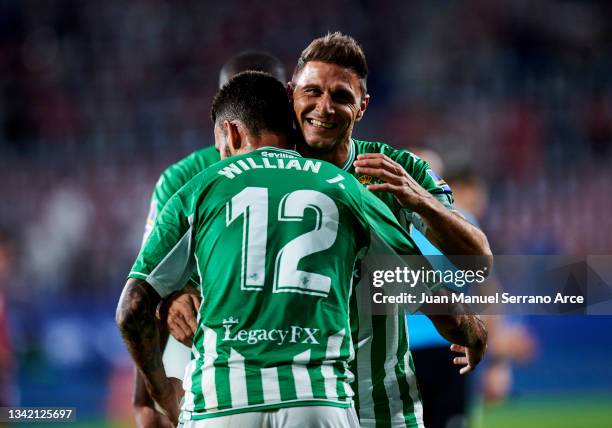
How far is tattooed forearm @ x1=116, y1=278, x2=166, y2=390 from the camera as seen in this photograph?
2723 mm

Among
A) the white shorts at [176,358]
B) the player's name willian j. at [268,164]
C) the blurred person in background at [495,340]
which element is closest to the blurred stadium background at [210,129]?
the blurred person in background at [495,340]

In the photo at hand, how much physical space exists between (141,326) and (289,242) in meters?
0.63

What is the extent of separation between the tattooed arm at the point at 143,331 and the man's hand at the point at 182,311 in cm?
15

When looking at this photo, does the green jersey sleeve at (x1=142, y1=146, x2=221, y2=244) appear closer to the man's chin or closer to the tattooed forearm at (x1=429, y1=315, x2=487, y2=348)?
the man's chin

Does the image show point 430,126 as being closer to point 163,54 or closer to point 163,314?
point 163,54

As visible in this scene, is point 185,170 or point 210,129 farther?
point 210,129

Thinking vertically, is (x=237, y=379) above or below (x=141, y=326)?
below

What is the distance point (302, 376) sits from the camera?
244 cm

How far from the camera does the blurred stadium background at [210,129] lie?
8.04m

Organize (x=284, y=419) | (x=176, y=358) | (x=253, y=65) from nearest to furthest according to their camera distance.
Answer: (x=284, y=419) → (x=176, y=358) → (x=253, y=65)

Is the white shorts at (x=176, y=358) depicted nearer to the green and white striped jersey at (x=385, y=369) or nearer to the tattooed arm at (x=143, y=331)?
the tattooed arm at (x=143, y=331)

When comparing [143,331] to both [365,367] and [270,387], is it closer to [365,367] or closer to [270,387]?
[270,387]

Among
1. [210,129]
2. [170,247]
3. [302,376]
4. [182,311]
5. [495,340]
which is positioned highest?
[210,129]

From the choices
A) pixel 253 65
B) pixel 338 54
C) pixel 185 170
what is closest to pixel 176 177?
pixel 185 170
